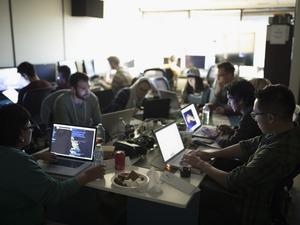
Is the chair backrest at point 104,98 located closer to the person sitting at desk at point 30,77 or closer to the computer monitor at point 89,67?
the person sitting at desk at point 30,77

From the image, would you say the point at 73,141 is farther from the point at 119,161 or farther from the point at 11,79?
the point at 11,79

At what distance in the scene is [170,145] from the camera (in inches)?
95.0

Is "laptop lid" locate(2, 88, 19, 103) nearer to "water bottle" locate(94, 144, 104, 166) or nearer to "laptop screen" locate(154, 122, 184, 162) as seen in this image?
"water bottle" locate(94, 144, 104, 166)

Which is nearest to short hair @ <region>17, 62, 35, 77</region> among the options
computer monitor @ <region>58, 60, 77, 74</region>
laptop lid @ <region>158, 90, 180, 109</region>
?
computer monitor @ <region>58, 60, 77, 74</region>

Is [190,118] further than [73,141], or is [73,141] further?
[190,118]

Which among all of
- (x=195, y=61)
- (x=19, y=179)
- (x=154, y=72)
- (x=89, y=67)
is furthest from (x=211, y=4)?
(x=19, y=179)

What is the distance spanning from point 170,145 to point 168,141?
0.04 metres

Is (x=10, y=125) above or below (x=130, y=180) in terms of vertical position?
above

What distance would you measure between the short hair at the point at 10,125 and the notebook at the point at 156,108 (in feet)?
5.86

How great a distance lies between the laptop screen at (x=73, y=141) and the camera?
227 centimetres

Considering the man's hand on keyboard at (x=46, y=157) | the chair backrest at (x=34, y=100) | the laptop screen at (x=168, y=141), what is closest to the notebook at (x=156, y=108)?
the laptop screen at (x=168, y=141)

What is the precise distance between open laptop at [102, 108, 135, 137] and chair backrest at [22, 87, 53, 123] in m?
1.65

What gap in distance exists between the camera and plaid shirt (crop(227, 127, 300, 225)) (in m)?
1.77

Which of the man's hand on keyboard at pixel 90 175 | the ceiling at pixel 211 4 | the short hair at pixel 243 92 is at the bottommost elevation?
the man's hand on keyboard at pixel 90 175
